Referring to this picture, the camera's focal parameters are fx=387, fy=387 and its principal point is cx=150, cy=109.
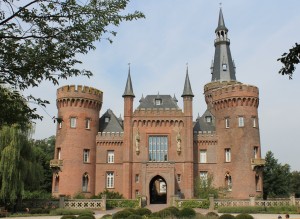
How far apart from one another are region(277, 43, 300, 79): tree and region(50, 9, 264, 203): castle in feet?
119

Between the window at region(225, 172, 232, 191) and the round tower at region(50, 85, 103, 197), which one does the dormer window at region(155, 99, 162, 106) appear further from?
the window at region(225, 172, 232, 191)

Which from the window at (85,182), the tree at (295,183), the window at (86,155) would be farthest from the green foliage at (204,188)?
the tree at (295,183)

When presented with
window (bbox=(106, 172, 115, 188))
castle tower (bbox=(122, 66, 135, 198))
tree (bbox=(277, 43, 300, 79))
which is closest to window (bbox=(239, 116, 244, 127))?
castle tower (bbox=(122, 66, 135, 198))

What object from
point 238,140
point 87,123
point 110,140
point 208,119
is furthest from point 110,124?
Answer: point 238,140

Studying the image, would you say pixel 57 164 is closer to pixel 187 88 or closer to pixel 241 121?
pixel 187 88

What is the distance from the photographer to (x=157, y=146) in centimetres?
4534

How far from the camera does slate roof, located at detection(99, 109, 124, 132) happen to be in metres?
47.5

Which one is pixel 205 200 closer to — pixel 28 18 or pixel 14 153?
pixel 14 153

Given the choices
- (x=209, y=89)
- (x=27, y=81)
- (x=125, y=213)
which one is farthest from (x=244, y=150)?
(x=27, y=81)

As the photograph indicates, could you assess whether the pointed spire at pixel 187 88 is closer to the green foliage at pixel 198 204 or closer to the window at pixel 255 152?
the window at pixel 255 152

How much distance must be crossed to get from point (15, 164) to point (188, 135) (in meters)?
20.3

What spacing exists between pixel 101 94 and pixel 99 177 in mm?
10042

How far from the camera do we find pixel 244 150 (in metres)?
43.9

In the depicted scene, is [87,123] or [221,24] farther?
[221,24]
